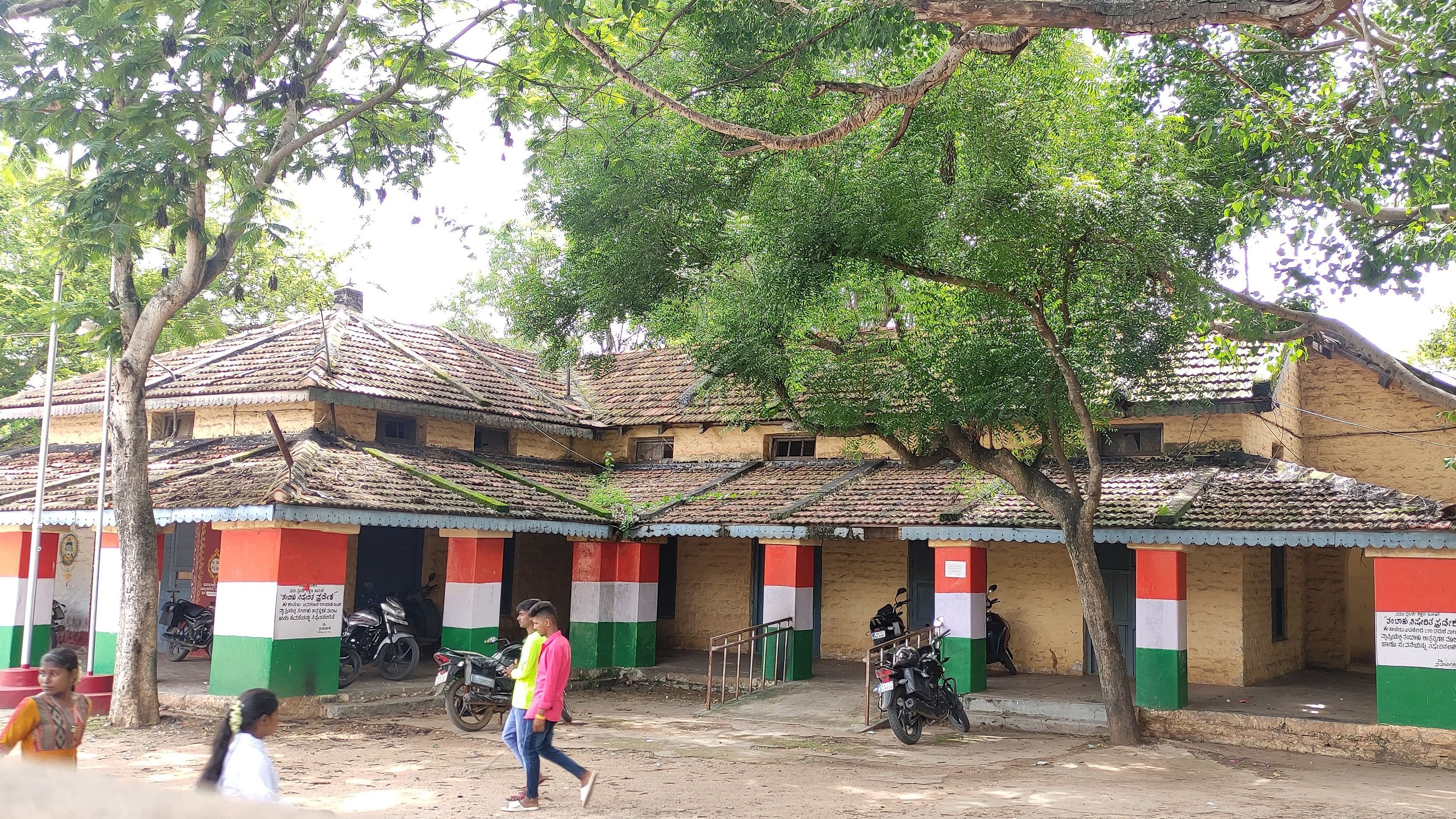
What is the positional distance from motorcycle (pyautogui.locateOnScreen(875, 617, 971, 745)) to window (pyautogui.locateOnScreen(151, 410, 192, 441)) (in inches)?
424

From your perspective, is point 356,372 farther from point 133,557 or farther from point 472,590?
point 133,557

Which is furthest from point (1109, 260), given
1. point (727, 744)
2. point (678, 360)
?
point (678, 360)

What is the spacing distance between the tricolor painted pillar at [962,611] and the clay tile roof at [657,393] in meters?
3.15

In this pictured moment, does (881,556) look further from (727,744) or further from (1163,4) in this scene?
(1163,4)

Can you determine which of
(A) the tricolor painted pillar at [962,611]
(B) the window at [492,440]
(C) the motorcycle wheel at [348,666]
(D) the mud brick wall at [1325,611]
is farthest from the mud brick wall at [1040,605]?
(C) the motorcycle wheel at [348,666]

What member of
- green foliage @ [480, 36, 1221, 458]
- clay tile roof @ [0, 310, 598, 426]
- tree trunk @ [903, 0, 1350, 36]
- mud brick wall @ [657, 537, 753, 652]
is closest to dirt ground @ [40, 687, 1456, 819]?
green foliage @ [480, 36, 1221, 458]

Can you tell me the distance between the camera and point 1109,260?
33.6 ft

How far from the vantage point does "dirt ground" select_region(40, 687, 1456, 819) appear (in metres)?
8.55

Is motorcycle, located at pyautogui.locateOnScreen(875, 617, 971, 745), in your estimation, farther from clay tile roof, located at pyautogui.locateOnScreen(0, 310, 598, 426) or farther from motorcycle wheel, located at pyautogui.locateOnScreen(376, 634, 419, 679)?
clay tile roof, located at pyautogui.locateOnScreen(0, 310, 598, 426)

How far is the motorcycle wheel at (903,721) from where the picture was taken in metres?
11.6

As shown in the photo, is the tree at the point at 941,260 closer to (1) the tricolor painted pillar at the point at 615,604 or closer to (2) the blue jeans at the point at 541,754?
(1) the tricolor painted pillar at the point at 615,604

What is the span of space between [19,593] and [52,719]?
423 inches

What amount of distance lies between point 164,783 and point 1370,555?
1160 cm

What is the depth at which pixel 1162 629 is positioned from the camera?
1248 centimetres
